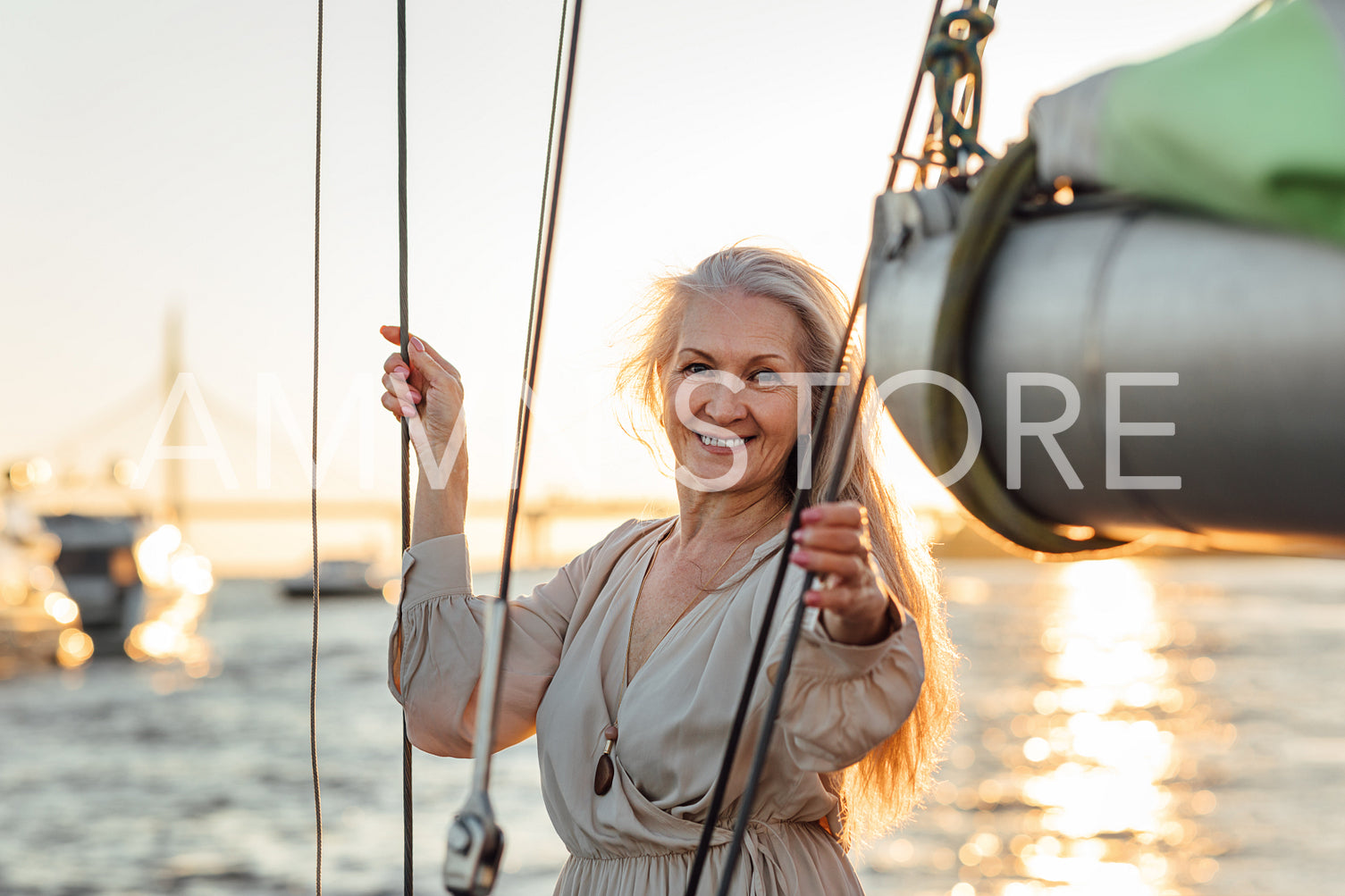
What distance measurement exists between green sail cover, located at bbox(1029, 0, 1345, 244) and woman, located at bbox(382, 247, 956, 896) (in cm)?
65

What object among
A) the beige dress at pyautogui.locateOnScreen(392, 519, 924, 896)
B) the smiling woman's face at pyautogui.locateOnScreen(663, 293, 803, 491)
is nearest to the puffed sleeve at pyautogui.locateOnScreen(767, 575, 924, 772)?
the beige dress at pyautogui.locateOnScreen(392, 519, 924, 896)

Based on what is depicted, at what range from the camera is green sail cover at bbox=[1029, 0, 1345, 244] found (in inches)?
21.9

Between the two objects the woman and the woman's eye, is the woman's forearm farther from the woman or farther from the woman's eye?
the woman's eye

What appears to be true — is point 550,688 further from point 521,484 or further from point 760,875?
point 521,484

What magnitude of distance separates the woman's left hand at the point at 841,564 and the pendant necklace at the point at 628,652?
415mm

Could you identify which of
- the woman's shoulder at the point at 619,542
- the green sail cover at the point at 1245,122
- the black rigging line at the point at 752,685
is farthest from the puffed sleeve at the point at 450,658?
the green sail cover at the point at 1245,122

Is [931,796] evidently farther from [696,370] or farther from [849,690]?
[849,690]

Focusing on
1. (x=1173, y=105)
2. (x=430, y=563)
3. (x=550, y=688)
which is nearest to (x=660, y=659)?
(x=550, y=688)

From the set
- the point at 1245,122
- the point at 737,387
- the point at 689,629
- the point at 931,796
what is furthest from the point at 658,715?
the point at 931,796

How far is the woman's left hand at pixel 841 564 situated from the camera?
95 centimetres

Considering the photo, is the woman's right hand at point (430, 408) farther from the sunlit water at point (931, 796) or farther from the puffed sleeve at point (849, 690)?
the sunlit water at point (931, 796)

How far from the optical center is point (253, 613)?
151ft

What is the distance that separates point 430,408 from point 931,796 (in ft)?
27.2

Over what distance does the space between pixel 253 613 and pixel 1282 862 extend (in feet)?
143
